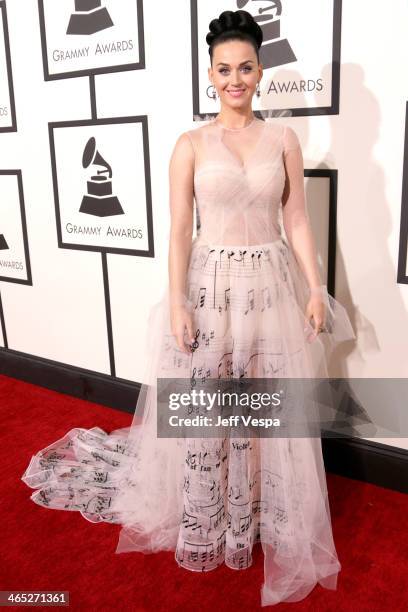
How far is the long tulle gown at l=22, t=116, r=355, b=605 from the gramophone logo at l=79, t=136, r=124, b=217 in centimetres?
97

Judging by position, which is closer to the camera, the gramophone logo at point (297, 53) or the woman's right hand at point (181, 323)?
the woman's right hand at point (181, 323)

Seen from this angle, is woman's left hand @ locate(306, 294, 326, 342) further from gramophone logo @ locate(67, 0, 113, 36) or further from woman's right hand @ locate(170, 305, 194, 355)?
gramophone logo @ locate(67, 0, 113, 36)

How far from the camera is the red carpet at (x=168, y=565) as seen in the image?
70.2 inches

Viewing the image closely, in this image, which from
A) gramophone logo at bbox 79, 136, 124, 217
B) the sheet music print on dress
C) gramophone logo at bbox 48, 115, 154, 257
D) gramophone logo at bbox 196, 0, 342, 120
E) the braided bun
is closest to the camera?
the braided bun

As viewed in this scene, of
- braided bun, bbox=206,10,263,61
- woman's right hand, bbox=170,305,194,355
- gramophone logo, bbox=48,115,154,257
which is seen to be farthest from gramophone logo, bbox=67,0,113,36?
woman's right hand, bbox=170,305,194,355

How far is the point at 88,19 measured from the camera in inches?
102

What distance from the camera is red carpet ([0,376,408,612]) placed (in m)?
1.78

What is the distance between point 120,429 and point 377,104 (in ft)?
6.00

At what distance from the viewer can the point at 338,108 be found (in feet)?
6.77

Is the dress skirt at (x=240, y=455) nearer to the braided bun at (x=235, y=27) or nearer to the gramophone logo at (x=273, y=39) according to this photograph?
the braided bun at (x=235, y=27)

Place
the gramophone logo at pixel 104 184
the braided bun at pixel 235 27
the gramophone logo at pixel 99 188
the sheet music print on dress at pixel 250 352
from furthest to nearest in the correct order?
the gramophone logo at pixel 99 188 → the gramophone logo at pixel 104 184 → the sheet music print on dress at pixel 250 352 → the braided bun at pixel 235 27

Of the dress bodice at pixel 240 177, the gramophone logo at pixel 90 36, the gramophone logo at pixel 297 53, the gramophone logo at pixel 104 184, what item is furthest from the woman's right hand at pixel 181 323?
the gramophone logo at pixel 90 36

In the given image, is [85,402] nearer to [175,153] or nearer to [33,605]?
[33,605]

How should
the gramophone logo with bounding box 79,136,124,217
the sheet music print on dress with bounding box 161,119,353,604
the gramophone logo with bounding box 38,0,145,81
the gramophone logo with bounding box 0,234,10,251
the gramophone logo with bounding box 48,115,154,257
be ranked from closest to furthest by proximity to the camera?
the sheet music print on dress with bounding box 161,119,353,604, the gramophone logo with bounding box 38,0,145,81, the gramophone logo with bounding box 48,115,154,257, the gramophone logo with bounding box 79,136,124,217, the gramophone logo with bounding box 0,234,10,251
